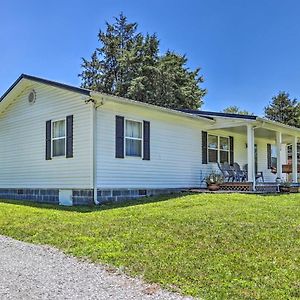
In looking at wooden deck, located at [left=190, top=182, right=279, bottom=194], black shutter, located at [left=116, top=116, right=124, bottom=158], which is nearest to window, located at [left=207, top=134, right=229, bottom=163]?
wooden deck, located at [left=190, top=182, right=279, bottom=194]

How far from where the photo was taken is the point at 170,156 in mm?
14508

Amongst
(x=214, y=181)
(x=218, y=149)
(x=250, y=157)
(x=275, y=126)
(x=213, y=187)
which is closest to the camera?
(x=250, y=157)

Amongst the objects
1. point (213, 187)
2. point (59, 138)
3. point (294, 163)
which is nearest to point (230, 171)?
point (213, 187)

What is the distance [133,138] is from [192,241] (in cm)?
720

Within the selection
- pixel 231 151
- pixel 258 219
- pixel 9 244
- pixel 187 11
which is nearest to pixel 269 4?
pixel 187 11

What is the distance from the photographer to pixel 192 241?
6.30 metres

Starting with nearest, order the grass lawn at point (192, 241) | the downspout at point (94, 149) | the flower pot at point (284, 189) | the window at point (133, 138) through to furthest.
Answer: the grass lawn at point (192, 241) → the downspout at point (94, 149) → the window at point (133, 138) → the flower pot at point (284, 189)

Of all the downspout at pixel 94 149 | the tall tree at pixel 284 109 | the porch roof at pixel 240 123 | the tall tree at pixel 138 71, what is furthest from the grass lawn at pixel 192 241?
the tall tree at pixel 284 109

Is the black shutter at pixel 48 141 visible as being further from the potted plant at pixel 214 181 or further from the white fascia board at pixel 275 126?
the white fascia board at pixel 275 126

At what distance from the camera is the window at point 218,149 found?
1683 centimetres

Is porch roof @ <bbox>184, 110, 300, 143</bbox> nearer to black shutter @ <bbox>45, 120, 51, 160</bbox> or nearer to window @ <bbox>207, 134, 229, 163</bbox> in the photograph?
window @ <bbox>207, 134, 229, 163</bbox>

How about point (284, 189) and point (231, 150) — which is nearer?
point (284, 189)

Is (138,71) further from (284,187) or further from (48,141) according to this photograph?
(48,141)

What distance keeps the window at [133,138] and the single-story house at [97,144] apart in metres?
0.03
